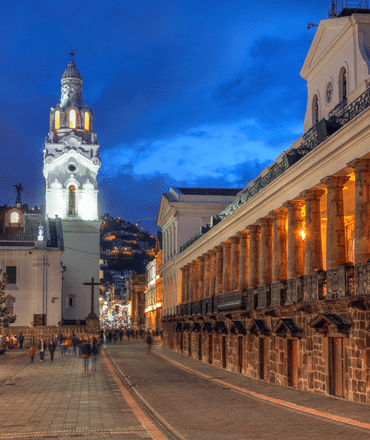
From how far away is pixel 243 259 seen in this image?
1326 inches

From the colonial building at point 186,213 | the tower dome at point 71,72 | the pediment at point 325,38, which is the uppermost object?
the tower dome at point 71,72

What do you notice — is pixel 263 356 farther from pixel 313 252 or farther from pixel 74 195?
pixel 74 195

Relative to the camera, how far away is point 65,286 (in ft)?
281

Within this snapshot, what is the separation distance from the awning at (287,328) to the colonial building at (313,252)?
0.04 m

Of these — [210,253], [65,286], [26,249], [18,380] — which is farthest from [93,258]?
[18,380]

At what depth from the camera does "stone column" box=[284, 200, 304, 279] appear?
25.0 m

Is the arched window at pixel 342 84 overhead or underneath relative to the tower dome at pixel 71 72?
underneath

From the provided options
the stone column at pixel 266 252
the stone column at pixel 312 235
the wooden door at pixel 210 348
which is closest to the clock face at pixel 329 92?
the stone column at pixel 266 252

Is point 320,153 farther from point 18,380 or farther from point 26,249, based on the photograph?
point 26,249

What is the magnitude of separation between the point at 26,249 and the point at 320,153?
5688 cm

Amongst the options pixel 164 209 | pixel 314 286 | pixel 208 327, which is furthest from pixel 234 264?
pixel 164 209

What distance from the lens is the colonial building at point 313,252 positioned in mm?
18859

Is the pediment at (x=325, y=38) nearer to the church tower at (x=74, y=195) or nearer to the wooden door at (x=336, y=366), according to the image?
the wooden door at (x=336, y=366)

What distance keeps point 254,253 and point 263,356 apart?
538 cm
